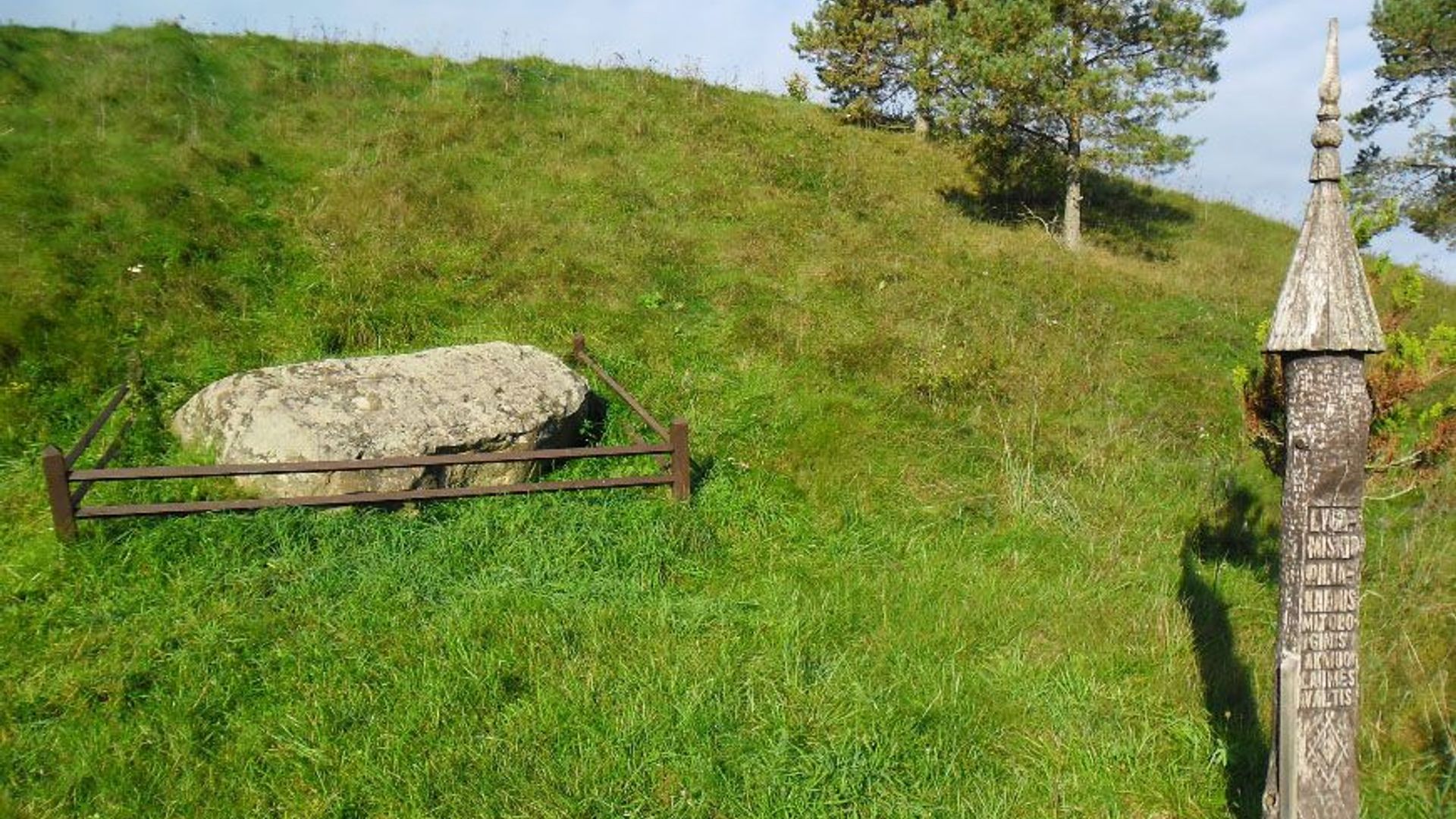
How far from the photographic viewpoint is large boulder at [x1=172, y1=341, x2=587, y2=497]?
7.06m

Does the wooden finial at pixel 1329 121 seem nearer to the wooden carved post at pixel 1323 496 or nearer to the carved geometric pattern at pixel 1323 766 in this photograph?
the wooden carved post at pixel 1323 496

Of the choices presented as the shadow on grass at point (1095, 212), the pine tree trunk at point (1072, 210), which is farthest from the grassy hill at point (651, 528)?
the shadow on grass at point (1095, 212)

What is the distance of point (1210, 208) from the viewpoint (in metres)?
21.6

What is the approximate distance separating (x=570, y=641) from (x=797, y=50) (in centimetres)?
2355

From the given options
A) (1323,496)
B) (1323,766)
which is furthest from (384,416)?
(1323,766)

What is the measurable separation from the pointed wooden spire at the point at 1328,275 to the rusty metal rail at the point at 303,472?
4.84 metres

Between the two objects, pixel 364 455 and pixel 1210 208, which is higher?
pixel 1210 208

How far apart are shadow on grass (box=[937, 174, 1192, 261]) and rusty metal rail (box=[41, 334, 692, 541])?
40.8 ft

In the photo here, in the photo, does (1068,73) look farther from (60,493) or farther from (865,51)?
(60,493)

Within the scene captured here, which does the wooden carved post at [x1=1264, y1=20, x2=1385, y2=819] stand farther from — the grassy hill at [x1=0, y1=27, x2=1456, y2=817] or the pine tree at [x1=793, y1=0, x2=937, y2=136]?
the pine tree at [x1=793, y1=0, x2=937, y2=136]

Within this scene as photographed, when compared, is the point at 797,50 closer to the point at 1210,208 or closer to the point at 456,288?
the point at 1210,208

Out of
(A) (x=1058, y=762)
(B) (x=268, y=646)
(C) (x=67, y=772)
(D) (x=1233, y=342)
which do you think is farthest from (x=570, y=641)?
(D) (x=1233, y=342)

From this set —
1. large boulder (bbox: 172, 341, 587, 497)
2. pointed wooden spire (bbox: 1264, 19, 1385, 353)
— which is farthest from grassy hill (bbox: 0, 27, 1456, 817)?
pointed wooden spire (bbox: 1264, 19, 1385, 353)

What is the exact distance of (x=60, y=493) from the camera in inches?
241
